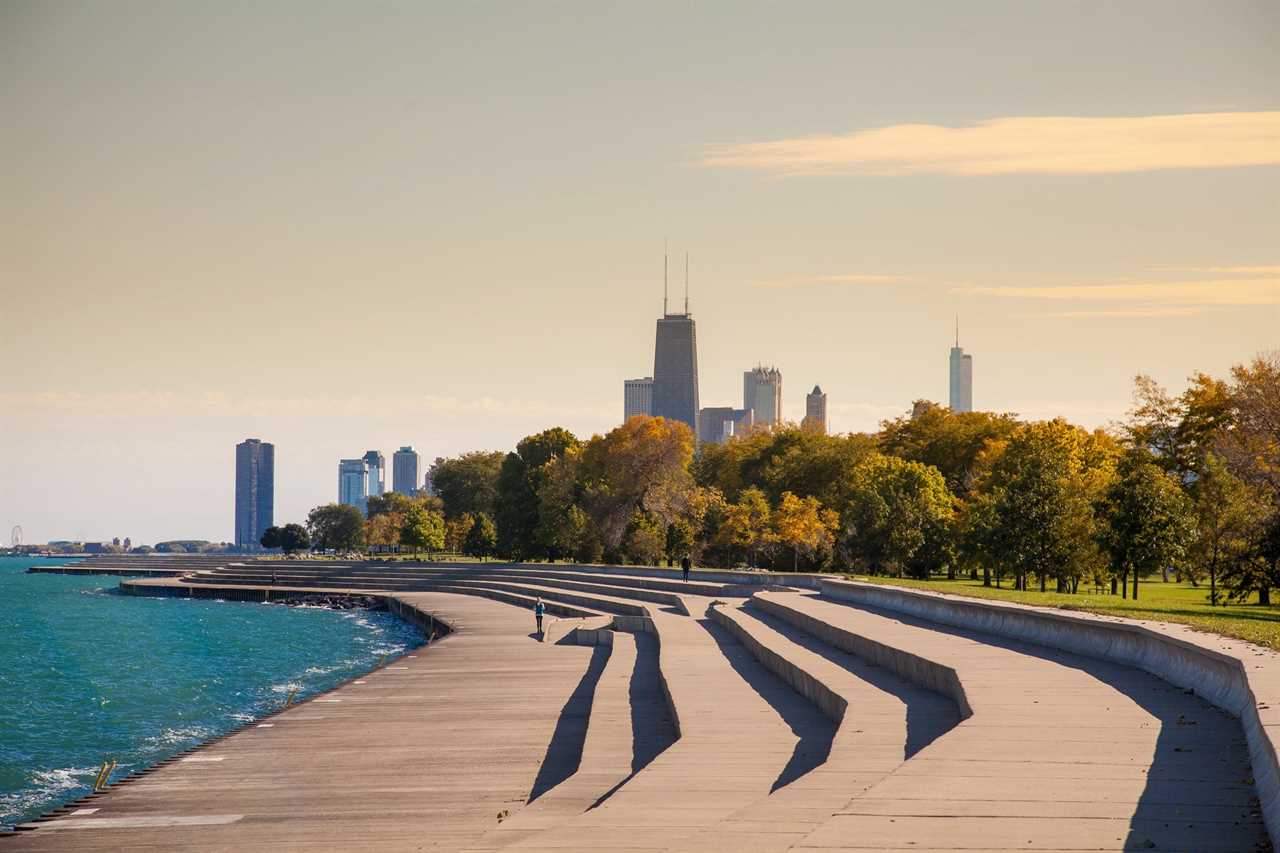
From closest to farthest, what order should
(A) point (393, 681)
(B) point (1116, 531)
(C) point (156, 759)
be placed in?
(C) point (156, 759), (A) point (393, 681), (B) point (1116, 531)

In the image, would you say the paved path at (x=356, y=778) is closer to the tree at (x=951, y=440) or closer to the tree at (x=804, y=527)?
the tree at (x=804, y=527)

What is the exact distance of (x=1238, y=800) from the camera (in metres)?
12.4

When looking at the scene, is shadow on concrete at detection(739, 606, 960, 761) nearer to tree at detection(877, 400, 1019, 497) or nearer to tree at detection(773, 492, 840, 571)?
tree at detection(773, 492, 840, 571)

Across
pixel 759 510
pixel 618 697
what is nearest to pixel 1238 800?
pixel 618 697

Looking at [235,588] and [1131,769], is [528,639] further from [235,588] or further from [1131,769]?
[235,588]

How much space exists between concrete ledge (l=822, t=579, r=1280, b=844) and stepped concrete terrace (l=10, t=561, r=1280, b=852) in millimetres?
132

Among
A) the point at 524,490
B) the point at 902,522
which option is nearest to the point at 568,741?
the point at 902,522

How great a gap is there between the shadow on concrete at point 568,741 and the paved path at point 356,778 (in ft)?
0.67

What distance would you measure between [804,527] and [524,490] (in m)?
53.0

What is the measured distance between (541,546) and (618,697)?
111 metres

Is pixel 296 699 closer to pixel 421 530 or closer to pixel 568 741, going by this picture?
pixel 568 741

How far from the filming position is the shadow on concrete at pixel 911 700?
17.5m

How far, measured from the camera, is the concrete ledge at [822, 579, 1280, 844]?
13.0 metres

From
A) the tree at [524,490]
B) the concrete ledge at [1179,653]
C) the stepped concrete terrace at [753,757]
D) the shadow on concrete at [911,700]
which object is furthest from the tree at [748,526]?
the shadow on concrete at [911,700]
